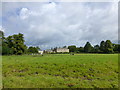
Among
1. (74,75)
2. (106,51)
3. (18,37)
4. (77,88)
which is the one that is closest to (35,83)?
(77,88)

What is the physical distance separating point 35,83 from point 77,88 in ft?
9.24

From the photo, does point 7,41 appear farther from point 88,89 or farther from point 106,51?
point 106,51

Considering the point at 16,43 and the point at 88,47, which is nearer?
the point at 16,43

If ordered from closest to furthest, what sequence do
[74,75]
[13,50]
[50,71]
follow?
[74,75], [50,71], [13,50]

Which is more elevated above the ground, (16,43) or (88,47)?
(16,43)

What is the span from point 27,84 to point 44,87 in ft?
4.02

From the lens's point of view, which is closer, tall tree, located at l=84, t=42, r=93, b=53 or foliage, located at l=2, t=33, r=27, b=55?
foliage, located at l=2, t=33, r=27, b=55

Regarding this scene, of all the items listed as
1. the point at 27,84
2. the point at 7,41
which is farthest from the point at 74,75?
the point at 7,41

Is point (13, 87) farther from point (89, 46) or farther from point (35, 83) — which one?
point (89, 46)

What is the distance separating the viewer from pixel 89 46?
83500 mm

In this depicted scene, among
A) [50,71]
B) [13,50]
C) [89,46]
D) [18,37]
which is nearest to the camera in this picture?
[50,71]

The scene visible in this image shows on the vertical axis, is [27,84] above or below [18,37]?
below

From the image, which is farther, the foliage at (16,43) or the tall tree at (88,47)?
the tall tree at (88,47)

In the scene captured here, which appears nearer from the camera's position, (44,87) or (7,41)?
(44,87)
